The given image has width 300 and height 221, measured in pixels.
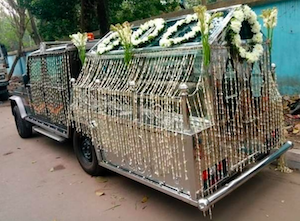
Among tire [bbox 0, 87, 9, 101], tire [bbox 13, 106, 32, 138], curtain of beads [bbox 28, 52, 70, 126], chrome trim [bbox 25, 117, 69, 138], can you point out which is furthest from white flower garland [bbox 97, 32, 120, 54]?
tire [bbox 0, 87, 9, 101]

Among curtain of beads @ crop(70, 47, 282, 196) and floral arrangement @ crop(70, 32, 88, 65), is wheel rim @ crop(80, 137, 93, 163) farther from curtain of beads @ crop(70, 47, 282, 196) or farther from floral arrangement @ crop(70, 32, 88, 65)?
floral arrangement @ crop(70, 32, 88, 65)

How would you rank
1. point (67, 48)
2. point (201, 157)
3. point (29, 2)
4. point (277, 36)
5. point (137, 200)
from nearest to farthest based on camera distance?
point (201, 157) → point (137, 200) → point (67, 48) → point (277, 36) → point (29, 2)

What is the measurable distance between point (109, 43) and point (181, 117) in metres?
1.86

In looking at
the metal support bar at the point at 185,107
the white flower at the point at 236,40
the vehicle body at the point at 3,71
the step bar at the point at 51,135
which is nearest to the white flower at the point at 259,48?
the white flower at the point at 236,40

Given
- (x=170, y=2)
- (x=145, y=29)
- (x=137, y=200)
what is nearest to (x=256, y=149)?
(x=137, y=200)

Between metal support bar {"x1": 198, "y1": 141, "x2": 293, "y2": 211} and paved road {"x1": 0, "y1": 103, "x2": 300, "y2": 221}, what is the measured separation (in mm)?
403

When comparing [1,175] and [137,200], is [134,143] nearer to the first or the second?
[137,200]

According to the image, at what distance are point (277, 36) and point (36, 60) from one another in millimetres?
4453

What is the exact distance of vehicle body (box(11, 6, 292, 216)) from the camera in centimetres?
264

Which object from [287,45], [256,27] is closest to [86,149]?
[256,27]

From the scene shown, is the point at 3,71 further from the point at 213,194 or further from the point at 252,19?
the point at 213,194

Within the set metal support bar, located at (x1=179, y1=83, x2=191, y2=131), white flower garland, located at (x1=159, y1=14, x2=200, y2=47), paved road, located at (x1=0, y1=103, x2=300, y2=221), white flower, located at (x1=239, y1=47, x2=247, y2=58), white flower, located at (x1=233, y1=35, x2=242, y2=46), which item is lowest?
paved road, located at (x1=0, y1=103, x2=300, y2=221)

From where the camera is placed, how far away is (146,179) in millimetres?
3121

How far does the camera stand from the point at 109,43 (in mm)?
4012
